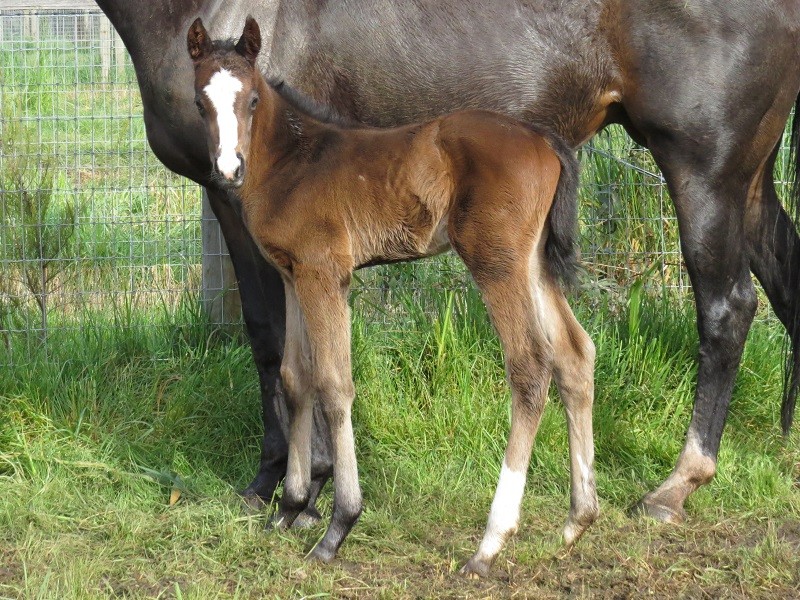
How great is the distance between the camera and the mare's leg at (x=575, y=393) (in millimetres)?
3670

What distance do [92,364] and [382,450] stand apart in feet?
4.93

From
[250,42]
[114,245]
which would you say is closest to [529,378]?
[250,42]

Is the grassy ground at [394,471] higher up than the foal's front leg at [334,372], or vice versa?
the foal's front leg at [334,372]

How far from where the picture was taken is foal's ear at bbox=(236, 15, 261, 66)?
3.61 m

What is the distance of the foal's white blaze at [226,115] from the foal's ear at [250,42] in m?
0.16

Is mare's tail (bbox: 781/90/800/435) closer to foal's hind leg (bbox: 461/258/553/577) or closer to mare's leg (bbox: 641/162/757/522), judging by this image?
mare's leg (bbox: 641/162/757/522)

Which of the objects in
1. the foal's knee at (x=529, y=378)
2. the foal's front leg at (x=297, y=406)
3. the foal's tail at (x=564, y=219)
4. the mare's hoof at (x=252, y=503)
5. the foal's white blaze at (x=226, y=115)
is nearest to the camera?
the foal's white blaze at (x=226, y=115)

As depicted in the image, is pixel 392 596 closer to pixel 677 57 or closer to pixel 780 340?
pixel 677 57

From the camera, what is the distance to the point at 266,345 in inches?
174

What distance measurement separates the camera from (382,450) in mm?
4586

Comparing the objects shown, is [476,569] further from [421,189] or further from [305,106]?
[305,106]

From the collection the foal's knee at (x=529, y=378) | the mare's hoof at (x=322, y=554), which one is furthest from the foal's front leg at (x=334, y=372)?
the foal's knee at (x=529, y=378)

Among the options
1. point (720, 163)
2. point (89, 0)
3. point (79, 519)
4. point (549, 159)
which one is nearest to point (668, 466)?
point (720, 163)

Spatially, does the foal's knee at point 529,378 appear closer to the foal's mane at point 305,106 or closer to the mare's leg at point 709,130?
the mare's leg at point 709,130
